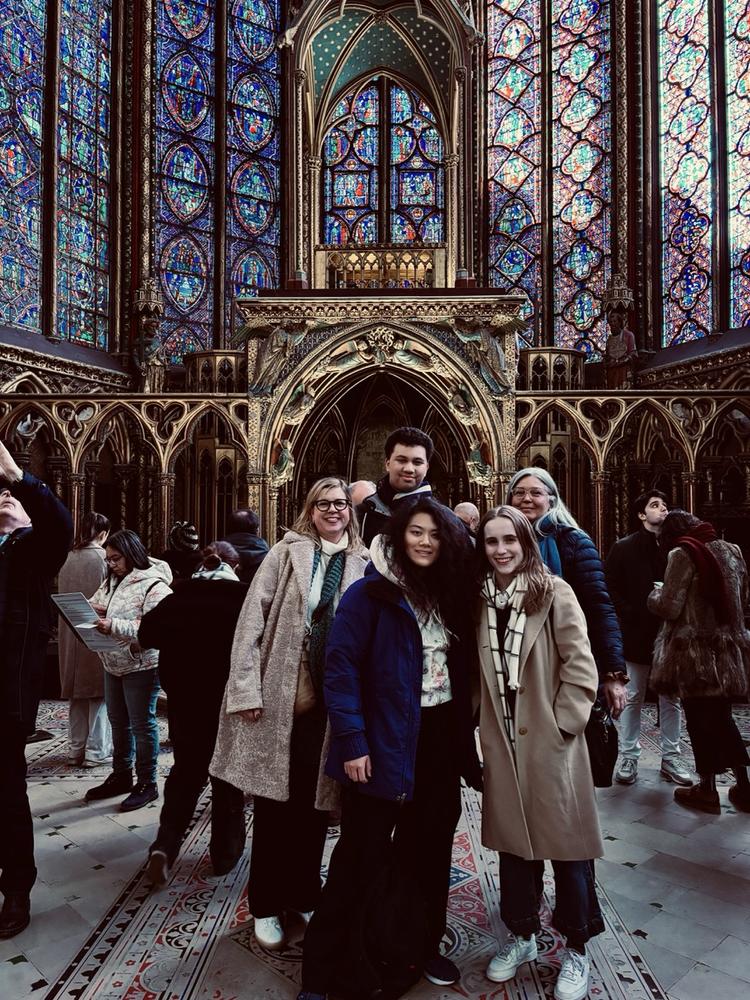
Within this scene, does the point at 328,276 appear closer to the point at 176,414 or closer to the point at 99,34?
the point at 176,414

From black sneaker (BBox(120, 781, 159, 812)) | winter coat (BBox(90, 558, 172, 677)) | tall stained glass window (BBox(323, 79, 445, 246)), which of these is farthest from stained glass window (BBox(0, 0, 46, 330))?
black sneaker (BBox(120, 781, 159, 812))

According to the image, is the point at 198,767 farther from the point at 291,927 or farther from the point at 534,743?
the point at 534,743

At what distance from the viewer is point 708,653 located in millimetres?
3582

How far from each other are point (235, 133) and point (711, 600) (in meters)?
13.3

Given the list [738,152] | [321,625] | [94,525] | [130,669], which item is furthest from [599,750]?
[738,152]

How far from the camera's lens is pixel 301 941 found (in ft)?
8.07

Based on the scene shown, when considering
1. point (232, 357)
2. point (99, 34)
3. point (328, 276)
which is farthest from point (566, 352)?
point (99, 34)

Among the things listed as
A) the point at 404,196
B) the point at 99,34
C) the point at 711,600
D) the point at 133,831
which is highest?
the point at 99,34

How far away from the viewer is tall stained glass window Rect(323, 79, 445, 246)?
552 inches

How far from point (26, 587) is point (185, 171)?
41.2 ft

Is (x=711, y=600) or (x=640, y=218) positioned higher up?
(x=640, y=218)

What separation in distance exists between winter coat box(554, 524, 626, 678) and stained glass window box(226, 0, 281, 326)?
11842mm

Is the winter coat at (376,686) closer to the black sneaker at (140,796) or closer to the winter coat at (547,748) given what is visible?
the winter coat at (547,748)

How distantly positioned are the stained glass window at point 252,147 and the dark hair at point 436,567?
475 inches
